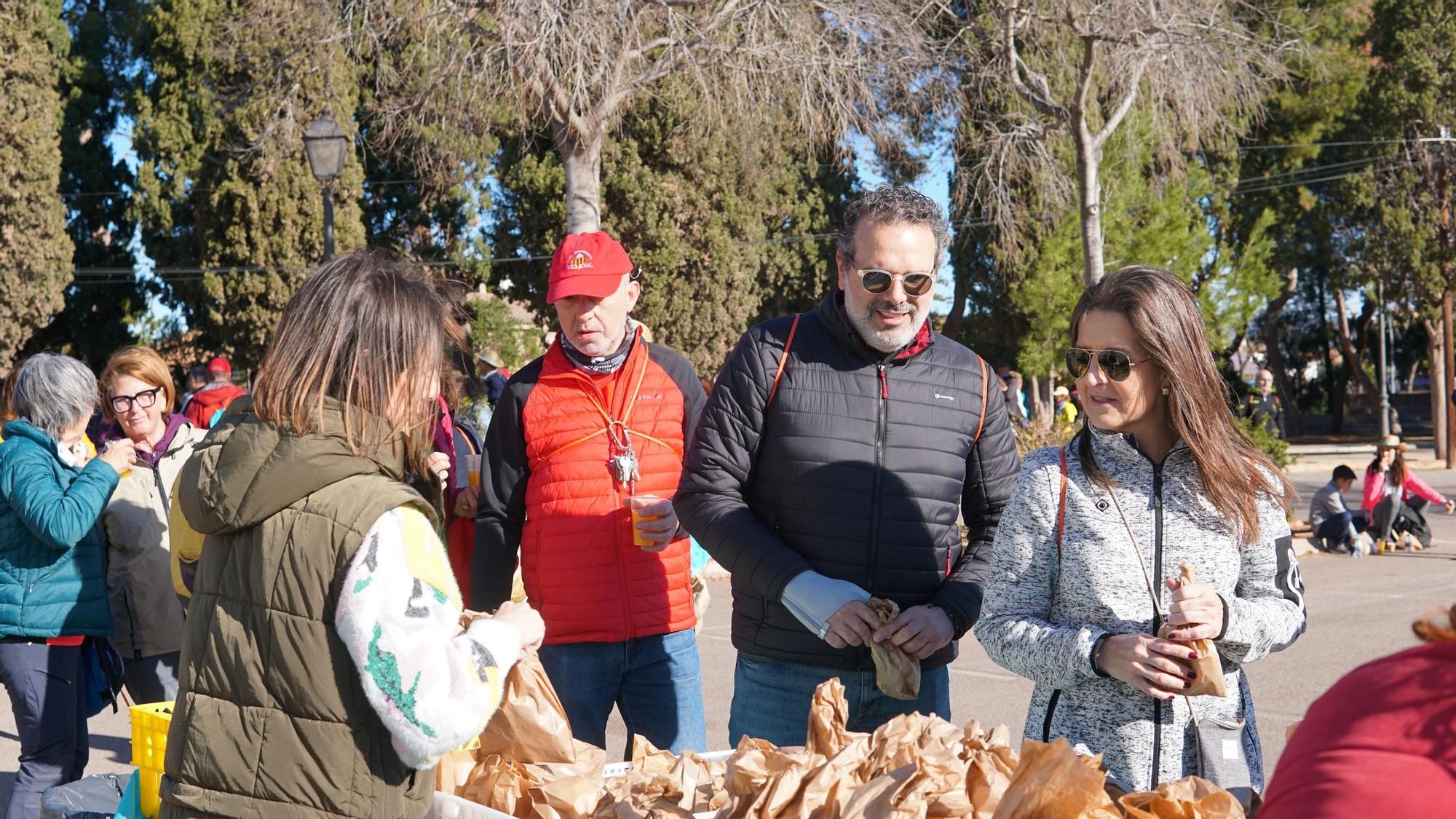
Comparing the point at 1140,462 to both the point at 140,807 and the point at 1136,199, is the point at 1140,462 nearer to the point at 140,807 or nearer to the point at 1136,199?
the point at 140,807

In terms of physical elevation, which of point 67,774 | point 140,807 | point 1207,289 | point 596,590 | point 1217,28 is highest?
point 1217,28

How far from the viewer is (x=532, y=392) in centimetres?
396

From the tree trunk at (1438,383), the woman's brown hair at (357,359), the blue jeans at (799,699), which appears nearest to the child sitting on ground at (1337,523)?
the blue jeans at (799,699)

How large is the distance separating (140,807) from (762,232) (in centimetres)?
2775

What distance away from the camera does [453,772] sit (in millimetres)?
2637

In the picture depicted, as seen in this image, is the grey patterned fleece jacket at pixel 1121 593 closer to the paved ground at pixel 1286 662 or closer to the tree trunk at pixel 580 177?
the paved ground at pixel 1286 662

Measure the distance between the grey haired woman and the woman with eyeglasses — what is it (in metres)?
0.32

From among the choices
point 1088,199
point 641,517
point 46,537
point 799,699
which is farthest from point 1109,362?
point 1088,199

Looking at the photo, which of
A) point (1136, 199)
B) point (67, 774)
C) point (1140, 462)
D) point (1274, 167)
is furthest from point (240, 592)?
point (1274, 167)

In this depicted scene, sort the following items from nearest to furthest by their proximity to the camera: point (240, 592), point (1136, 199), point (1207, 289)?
point (240, 592), point (1136, 199), point (1207, 289)

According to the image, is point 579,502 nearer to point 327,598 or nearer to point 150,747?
point 150,747

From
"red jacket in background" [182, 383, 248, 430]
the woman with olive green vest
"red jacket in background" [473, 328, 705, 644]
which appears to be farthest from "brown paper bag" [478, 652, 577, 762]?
"red jacket in background" [182, 383, 248, 430]

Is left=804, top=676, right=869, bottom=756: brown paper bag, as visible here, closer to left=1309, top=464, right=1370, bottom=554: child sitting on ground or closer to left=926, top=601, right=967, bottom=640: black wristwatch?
left=926, top=601, right=967, bottom=640: black wristwatch

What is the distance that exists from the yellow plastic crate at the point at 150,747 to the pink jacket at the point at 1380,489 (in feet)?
44.8
